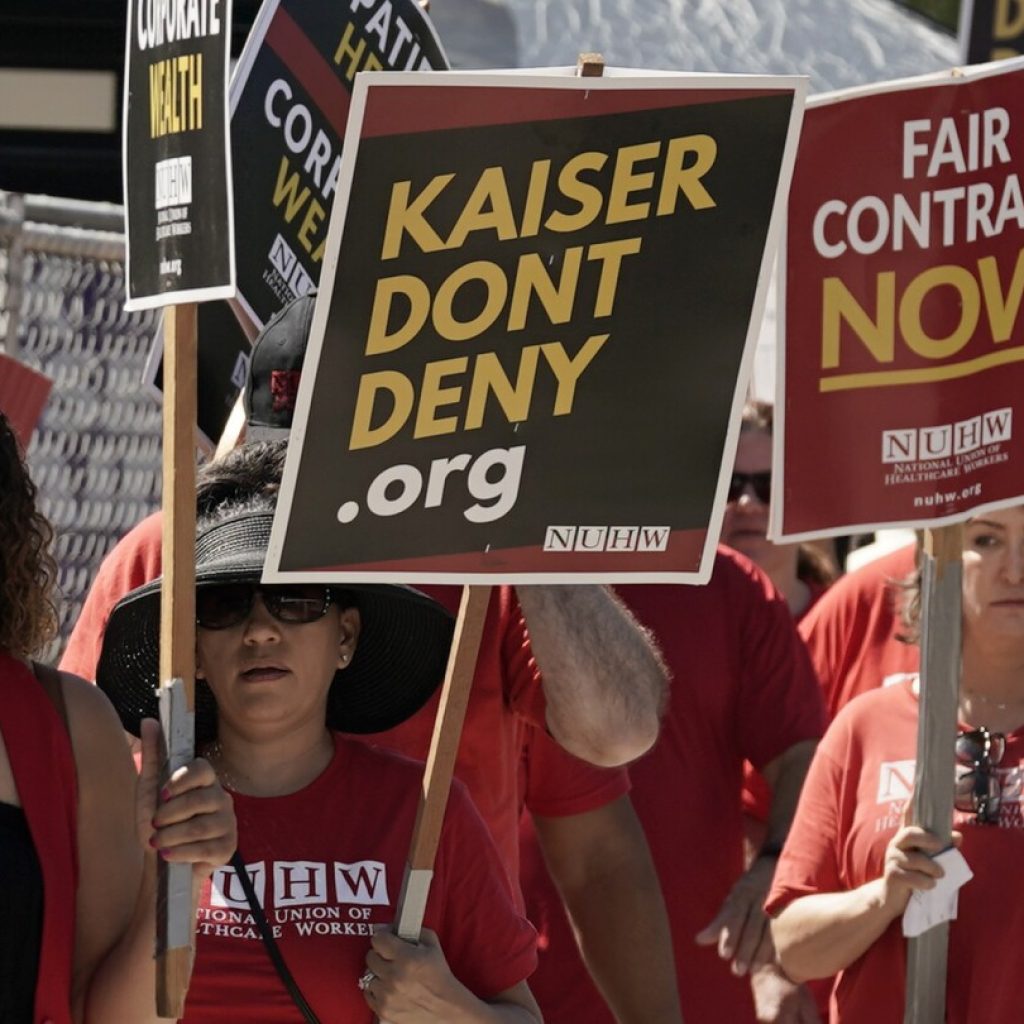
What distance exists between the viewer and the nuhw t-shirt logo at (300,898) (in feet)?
10.8

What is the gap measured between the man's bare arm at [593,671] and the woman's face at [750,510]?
2596 mm

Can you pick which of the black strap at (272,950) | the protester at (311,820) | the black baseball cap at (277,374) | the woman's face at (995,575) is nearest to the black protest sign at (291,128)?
the black baseball cap at (277,374)

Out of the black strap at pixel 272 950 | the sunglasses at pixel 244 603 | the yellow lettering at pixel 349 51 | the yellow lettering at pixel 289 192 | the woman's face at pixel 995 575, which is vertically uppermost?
the yellow lettering at pixel 349 51

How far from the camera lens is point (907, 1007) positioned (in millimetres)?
3859

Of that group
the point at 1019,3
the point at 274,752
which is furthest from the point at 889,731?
the point at 1019,3

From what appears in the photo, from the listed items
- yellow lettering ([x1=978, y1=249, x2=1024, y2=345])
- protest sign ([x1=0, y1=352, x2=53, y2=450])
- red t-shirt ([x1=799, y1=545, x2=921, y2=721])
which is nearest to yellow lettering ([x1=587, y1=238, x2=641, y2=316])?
yellow lettering ([x1=978, y1=249, x2=1024, y2=345])

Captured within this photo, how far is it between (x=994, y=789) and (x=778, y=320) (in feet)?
3.29

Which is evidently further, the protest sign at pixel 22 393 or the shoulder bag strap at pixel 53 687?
the protest sign at pixel 22 393

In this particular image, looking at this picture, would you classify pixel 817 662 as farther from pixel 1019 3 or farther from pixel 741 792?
pixel 1019 3

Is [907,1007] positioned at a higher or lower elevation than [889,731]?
lower

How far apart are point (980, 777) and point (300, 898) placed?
1445 millimetres

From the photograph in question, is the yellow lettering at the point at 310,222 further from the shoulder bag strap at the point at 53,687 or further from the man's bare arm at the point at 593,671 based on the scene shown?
the shoulder bag strap at the point at 53,687

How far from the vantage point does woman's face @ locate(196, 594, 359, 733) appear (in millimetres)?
3381

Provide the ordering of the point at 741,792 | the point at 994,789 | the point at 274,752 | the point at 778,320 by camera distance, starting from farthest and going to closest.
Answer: the point at 741,792, the point at 994,789, the point at 778,320, the point at 274,752
